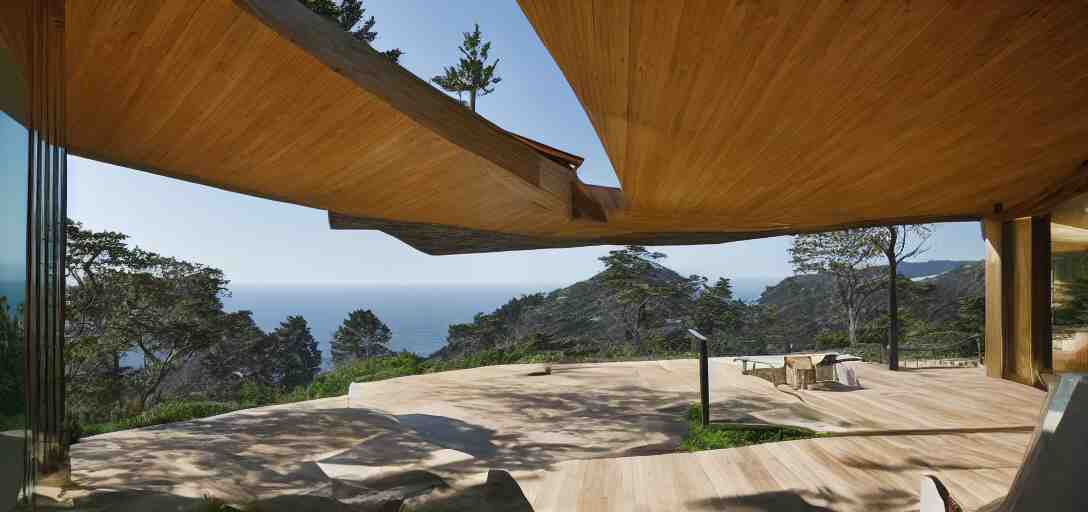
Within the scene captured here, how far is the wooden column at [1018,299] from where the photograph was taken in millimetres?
7305

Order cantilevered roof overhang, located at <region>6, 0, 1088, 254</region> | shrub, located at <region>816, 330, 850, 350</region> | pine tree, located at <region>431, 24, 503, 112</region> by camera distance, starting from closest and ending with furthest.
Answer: cantilevered roof overhang, located at <region>6, 0, 1088, 254</region> → pine tree, located at <region>431, 24, 503, 112</region> → shrub, located at <region>816, 330, 850, 350</region>

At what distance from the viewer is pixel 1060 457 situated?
62.9 inches

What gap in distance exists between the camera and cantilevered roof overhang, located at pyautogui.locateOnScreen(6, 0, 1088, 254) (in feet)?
6.98

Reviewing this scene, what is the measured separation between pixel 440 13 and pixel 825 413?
11925mm

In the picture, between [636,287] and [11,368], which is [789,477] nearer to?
[11,368]

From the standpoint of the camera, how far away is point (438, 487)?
387 cm

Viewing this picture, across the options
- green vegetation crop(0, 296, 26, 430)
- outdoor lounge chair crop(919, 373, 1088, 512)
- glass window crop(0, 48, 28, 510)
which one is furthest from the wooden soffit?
outdoor lounge chair crop(919, 373, 1088, 512)

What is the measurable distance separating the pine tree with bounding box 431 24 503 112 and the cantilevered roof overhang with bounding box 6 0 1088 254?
27.9ft

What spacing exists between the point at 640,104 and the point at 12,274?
2.98 metres

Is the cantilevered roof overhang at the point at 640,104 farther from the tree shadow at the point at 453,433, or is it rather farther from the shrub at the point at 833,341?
the shrub at the point at 833,341

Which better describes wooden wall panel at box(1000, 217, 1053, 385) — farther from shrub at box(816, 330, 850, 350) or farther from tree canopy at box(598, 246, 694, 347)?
tree canopy at box(598, 246, 694, 347)

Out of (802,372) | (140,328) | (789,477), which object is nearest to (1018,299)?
(802,372)

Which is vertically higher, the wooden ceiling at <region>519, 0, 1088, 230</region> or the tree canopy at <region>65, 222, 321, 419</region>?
the wooden ceiling at <region>519, 0, 1088, 230</region>

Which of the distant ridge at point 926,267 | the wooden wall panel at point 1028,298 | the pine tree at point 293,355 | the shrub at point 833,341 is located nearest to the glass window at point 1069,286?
the wooden wall panel at point 1028,298
